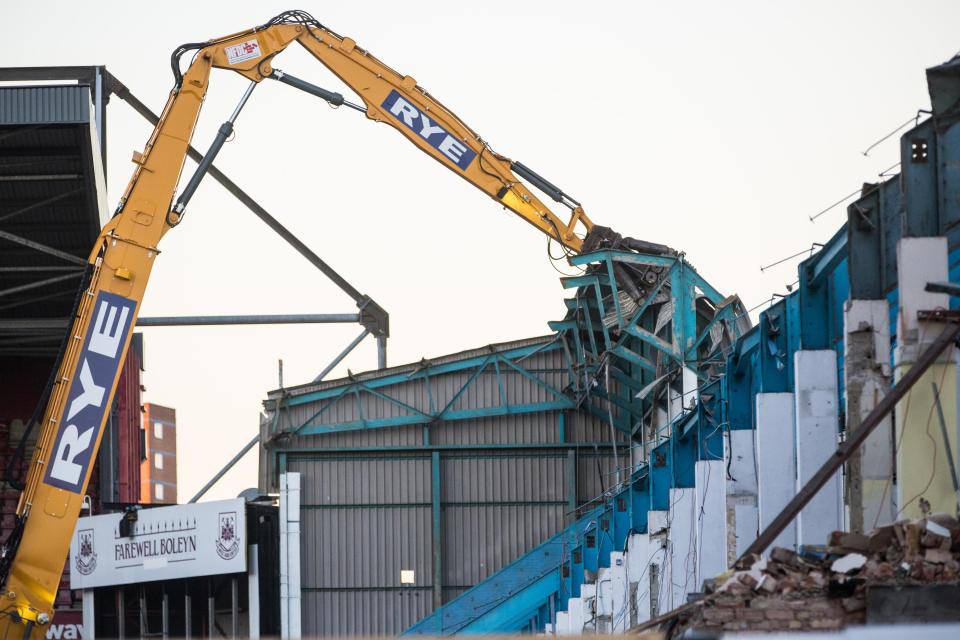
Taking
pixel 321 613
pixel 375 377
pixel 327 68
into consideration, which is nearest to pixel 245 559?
pixel 321 613

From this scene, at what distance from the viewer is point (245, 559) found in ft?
155

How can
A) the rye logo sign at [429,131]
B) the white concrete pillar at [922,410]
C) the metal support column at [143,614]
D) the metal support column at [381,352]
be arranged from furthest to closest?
1. the metal support column at [381,352]
2. the metal support column at [143,614]
3. the rye logo sign at [429,131]
4. the white concrete pillar at [922,410]

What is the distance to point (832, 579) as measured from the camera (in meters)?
17.4

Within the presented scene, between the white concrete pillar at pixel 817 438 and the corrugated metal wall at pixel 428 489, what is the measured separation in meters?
24.3

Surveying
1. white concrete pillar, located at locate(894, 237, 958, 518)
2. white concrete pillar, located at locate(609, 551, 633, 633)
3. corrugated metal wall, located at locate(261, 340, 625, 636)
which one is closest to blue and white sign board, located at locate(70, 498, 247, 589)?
corrugated metal wall, located at locate(261, 340, 625, 636)

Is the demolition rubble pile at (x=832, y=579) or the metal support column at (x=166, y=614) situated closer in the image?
the demolition rubble pile at (x=832, y=579)

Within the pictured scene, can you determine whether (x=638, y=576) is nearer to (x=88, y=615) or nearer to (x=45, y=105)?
(x=45, y=105)

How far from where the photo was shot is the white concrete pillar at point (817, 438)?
76.3 feet

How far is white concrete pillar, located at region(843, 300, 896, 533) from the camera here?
69.8 ft

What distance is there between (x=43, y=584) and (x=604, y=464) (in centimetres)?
2224

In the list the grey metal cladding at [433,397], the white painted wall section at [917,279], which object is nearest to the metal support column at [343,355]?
the grey metal cladding at [433,397]

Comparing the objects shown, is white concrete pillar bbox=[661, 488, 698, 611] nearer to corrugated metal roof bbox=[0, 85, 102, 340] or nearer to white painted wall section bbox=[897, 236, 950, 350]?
white painted wall section bbox=[897, 236, 950, 350]

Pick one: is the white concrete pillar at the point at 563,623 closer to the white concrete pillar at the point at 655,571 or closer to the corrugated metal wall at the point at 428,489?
the corrugated metal wall at the point at 428,489

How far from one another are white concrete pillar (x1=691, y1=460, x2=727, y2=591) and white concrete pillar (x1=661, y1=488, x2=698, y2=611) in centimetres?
147
